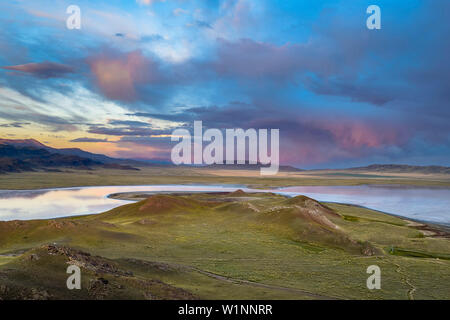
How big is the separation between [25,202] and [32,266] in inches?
3346

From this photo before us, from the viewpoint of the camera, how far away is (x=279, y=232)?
5081 cm

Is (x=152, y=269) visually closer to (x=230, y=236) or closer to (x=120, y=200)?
(x=230, y=236)

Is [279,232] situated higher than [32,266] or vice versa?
[32,266]

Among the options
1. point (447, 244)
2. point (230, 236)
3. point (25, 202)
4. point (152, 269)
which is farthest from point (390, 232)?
point (25, 202)

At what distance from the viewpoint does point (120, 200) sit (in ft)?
328
